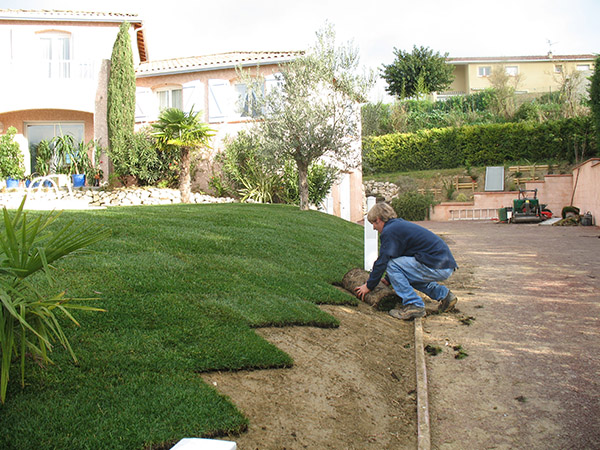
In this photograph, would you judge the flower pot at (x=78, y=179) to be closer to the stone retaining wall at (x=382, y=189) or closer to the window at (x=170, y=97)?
the window at (x=170, y=97)

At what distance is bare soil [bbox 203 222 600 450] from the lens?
11.0ft

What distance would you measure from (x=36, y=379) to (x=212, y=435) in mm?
1123

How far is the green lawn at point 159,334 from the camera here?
2.93 metres

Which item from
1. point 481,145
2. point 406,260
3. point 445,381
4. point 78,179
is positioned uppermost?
point 481,145

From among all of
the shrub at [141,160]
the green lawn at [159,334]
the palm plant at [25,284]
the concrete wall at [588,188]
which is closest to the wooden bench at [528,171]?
the concrete wall at [588,188]

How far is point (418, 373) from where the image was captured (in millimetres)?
4305

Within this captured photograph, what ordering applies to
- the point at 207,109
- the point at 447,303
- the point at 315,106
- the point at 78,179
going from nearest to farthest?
the point at 447,303 < the point at 315,106 < the point at 78,179 < the point at 207,109

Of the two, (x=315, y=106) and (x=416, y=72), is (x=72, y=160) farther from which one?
(x=416, y=72)

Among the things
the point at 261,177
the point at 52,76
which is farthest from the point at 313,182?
the point at 52,76

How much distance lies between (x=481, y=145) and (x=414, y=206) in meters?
6.72

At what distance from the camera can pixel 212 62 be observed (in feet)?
70.9

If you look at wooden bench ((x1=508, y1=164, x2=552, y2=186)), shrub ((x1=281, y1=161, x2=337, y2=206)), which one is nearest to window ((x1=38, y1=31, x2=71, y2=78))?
shrub ((x1=281, y1=161, x2=337, y2=206))

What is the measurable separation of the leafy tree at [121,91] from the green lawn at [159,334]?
13.0 m

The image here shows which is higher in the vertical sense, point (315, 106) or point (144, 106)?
point (144, 106)
